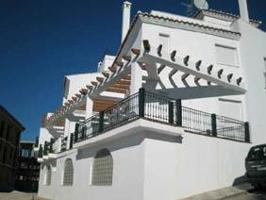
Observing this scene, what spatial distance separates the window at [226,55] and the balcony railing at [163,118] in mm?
3765

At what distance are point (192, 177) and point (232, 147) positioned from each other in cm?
319

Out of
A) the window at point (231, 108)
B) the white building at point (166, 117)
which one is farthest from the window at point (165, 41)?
the window at point (231, 108)

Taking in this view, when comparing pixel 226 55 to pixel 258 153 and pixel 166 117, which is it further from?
pixel 258 153

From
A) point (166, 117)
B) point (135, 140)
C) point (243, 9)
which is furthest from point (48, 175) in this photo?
point (243, 9)

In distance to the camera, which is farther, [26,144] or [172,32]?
[26,144]

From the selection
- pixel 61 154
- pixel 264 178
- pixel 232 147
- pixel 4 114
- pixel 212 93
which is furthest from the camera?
pixel 4 114

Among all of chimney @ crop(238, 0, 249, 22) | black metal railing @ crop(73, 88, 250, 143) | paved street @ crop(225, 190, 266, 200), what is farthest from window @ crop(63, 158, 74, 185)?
chimney @ crop(238, 0, 249, 22)

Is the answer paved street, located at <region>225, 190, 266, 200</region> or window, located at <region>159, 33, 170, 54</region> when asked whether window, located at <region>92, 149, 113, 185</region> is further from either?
window, located at <region>159, 33, 170, 54</region>

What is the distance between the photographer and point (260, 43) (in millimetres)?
19672

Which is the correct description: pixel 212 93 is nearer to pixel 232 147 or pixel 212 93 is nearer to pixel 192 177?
pixel 232 147

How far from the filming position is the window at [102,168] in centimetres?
1383

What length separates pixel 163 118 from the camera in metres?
12.9

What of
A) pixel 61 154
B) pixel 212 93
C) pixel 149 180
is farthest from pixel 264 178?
pixel 61 154

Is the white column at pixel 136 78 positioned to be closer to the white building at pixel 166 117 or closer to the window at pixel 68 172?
the white building at pixel 166 117
